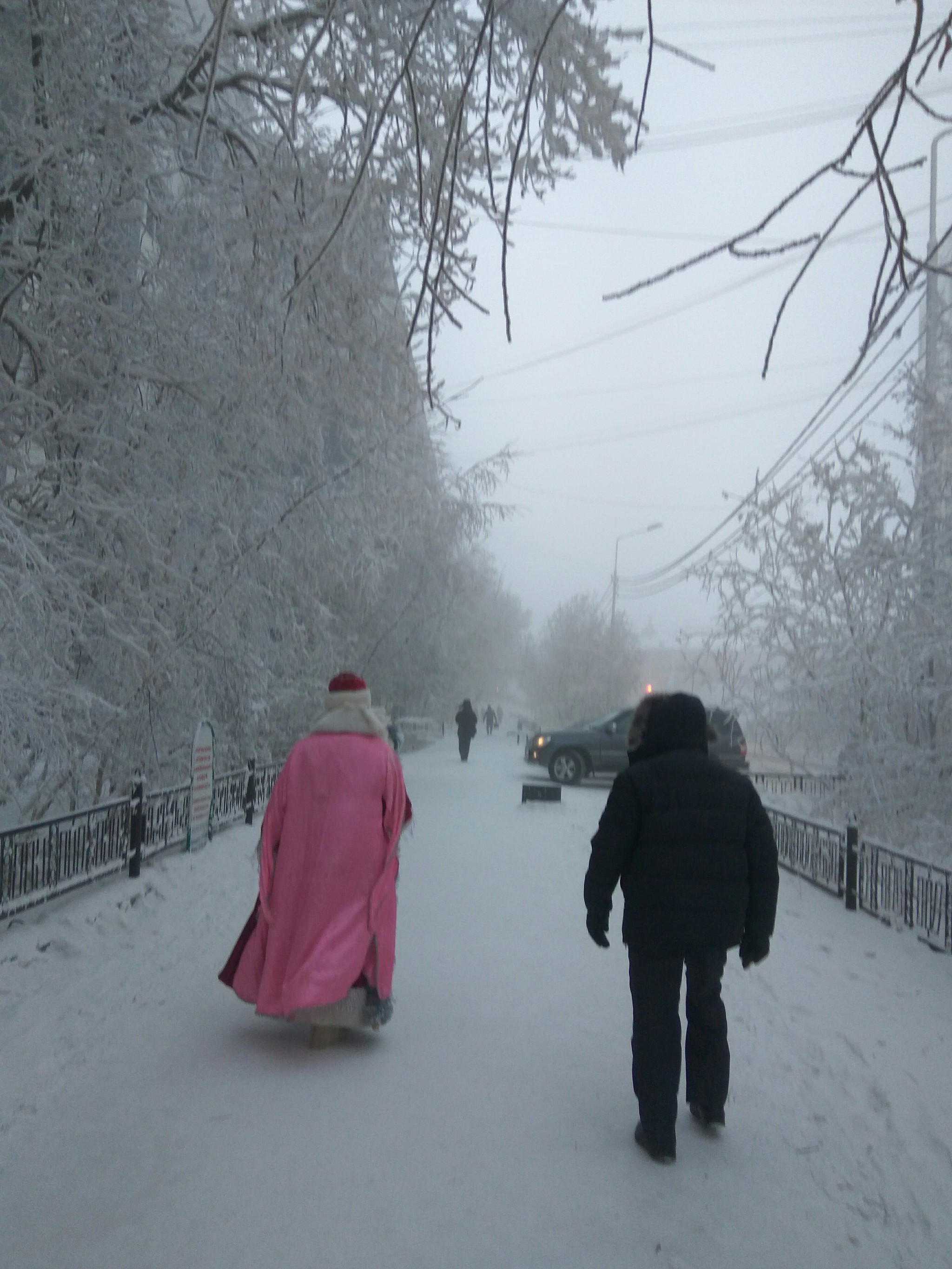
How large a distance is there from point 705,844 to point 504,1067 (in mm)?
1699

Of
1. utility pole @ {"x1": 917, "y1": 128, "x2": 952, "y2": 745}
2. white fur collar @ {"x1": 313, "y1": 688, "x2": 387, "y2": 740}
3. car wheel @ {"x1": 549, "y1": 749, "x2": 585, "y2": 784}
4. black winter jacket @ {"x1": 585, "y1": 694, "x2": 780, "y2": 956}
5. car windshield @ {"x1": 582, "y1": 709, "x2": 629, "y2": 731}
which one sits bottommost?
car wheel @ {"x1": 549, "y1": 749, "x2": 585, "y2": 784}

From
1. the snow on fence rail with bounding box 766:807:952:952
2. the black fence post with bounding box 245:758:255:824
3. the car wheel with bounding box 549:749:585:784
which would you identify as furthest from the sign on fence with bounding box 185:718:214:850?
the car wheel with bounding box 549:749:585:784

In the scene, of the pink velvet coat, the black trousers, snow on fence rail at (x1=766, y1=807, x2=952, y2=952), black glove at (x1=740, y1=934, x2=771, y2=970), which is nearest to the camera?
the black trousers

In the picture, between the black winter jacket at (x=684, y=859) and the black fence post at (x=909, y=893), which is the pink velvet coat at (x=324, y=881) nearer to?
the black winter jacket at (x=684, y=859)

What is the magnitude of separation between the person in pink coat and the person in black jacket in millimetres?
1370

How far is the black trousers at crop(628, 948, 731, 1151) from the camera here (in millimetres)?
3834

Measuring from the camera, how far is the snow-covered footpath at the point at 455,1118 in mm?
3275

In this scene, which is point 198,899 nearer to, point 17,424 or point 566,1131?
point 17,424

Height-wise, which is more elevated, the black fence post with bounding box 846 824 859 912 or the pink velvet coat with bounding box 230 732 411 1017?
the pink velvet coat with bounding box 230 732 411 1017

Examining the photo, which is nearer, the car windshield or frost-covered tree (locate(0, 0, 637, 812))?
frost-covered tree (locate(0, 0, 637, 812))

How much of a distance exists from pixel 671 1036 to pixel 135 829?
6605 mm

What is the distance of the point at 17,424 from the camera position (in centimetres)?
700

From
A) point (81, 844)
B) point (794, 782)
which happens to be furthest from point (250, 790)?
point (794, 782)

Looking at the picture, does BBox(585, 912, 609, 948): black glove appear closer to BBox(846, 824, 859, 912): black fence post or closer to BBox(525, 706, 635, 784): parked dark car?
BBox(846, 824, 859, 912): black fence post
